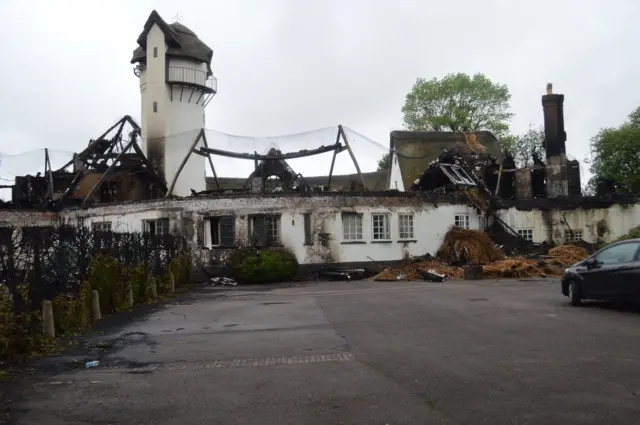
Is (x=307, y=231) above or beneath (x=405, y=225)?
beneath

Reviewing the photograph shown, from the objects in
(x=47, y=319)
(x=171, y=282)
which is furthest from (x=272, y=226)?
(x=47, y=319)

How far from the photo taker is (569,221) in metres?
30.4

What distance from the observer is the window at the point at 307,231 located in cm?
2708

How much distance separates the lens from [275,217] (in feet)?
89.4

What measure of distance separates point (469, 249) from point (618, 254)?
14.5 metres

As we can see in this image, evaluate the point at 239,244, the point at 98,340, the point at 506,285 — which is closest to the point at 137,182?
the point at 239,244

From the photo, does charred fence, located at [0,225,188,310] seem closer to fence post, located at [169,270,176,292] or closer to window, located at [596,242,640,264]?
fence post, located at [169,270,176,292]

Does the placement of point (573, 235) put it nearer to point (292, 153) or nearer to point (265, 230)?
point (292, 153)

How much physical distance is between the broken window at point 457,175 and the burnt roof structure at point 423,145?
8802 mm

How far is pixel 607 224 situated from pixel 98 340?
89.3ft

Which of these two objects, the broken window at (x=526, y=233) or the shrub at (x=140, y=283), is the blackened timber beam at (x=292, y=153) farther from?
the shrub at (x=140, y=283)

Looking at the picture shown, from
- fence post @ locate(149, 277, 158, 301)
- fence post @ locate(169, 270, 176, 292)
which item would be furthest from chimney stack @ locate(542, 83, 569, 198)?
fence post @ locate(149, 277, 158, 301)

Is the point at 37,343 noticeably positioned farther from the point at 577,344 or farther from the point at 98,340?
the point at 577,344

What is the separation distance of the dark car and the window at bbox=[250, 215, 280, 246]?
15.6 metres
